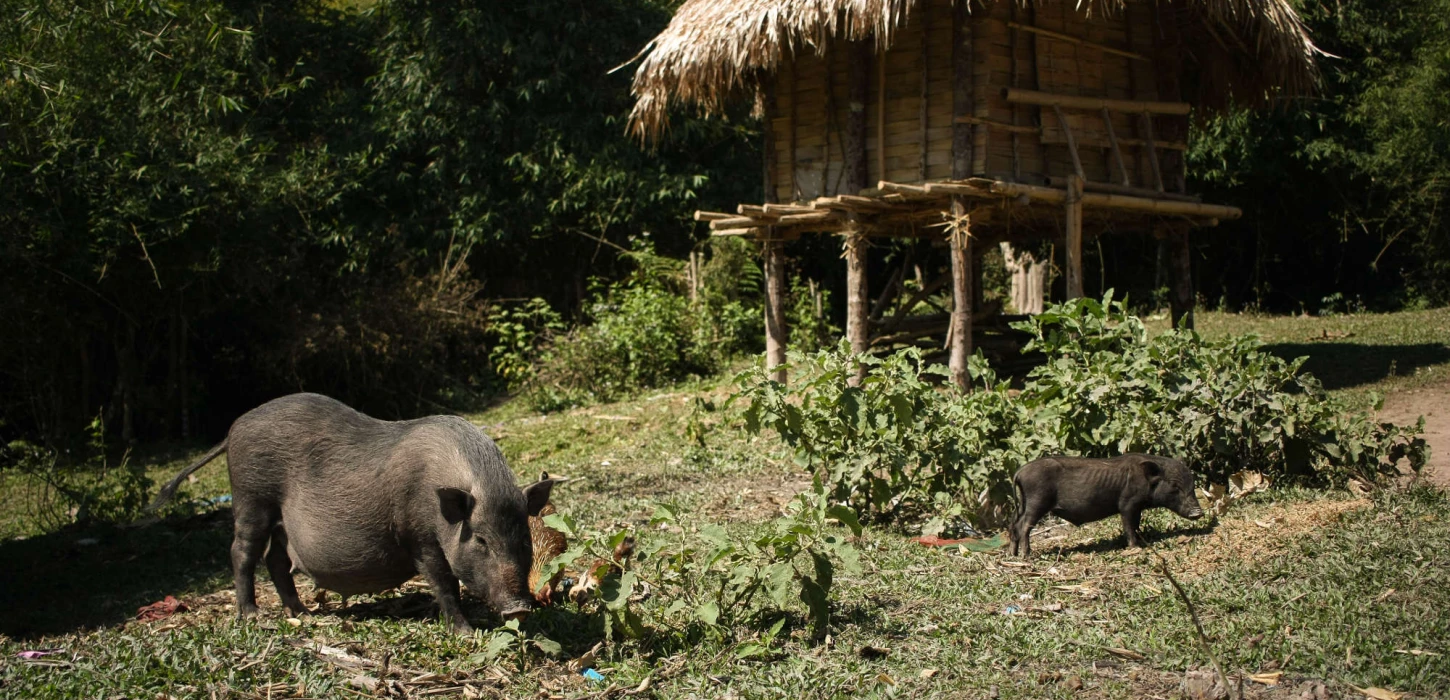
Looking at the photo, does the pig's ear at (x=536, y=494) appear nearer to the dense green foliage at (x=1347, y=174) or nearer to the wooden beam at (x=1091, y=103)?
the wooden beam at (x=1091, y=103)

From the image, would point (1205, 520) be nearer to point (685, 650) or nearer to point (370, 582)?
point (685, 650)

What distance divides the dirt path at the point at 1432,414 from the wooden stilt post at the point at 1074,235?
2.70 meters

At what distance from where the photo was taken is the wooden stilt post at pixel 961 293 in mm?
10617

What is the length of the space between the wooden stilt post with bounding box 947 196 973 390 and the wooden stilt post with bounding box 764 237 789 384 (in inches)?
99.7

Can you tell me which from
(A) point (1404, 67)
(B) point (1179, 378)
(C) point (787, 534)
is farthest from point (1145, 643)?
(A) point (1404, 67)

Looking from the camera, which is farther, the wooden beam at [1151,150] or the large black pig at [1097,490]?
the wooden beam at [1151,150]

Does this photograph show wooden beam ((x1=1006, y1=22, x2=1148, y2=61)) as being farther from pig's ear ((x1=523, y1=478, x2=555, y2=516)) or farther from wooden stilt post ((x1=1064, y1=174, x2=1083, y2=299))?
pig's ear ((x1=523, y1=478, x2=555, y2=516))

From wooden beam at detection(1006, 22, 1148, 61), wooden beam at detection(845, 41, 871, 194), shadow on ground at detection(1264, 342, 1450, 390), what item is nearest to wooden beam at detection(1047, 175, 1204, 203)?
wooden beam at detection(1006, 22, 1148, 61)

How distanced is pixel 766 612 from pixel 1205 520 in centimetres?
275

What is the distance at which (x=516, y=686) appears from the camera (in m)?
4.30

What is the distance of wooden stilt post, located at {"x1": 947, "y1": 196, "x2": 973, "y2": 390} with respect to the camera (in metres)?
10.6

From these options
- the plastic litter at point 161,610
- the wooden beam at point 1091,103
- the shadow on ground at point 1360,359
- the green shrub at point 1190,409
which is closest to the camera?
the plastic litter at point 161,610

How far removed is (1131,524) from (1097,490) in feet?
0.98

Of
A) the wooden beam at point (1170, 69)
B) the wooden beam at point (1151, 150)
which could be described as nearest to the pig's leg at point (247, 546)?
the wooden beam at point (1151, 150)
